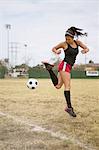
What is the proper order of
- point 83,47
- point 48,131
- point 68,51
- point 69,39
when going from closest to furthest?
point 48,131 → point 68,51 → point 69,39 → point 83,47

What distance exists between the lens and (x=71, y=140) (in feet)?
23.0

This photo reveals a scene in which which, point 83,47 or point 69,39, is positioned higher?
point 69,39

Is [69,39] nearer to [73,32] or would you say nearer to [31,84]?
[73,32]

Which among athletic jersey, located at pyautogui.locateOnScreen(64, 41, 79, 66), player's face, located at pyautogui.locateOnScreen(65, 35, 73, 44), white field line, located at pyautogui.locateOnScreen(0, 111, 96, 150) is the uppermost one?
player's face, located at pyautogui.locateOnScreen(65, 35, 73, 44)

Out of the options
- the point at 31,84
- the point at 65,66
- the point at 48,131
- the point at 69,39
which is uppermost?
the point at 69,39

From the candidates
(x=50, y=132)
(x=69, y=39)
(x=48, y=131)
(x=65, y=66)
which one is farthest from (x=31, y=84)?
(x=50, y=132)

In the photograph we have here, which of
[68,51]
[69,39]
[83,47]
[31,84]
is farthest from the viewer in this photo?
[31,84]

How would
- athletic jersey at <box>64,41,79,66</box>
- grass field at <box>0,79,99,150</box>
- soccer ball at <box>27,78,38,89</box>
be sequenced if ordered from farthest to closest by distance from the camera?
soccer ball at <box>27,78,38,89</box> → athletic jersey at <box>64,41,79,66</box> → grass field at <box>0,79,99,150</box>

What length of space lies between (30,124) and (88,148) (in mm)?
2834

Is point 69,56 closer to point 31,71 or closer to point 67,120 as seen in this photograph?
point 67,120

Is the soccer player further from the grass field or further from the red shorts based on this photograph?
the grass field

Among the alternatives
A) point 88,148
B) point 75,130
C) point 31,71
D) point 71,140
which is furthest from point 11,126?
point 31,71

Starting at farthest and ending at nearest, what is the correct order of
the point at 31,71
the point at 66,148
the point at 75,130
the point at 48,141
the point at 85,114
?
the point at 31,71
the point at 85,114
the point at 75,130
the point at 48,141
the point at 66,148

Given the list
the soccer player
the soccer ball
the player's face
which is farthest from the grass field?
the player's face
